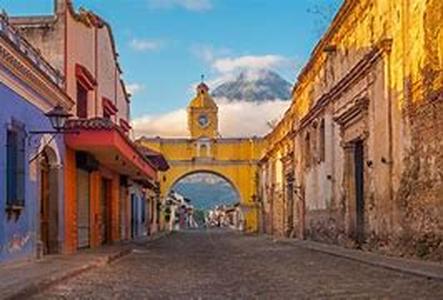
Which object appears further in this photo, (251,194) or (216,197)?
(216,197)

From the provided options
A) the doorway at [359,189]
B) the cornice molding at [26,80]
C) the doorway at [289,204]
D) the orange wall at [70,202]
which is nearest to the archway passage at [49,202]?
the orange wall at [70,202]

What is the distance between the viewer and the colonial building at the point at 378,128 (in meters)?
14.7

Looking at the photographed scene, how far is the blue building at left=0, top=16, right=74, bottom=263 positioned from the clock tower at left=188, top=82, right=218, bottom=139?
51.2m

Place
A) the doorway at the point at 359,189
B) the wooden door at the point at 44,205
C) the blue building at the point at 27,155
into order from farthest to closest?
1. the doorway at the point at 359,189
2. the wooden door at the point at 44,205
3. the blue building at the point at 27,155

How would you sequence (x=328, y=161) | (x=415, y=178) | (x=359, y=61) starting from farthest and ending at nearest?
(x=328, y=161) → (x=359, y=61) → (x=415, y=178)

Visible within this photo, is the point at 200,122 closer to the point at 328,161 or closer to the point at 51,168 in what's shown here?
the point at 328,161

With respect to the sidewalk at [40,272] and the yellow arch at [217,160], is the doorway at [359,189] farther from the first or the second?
the yellow arch at [217,160]

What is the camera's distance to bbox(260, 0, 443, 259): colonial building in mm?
14664

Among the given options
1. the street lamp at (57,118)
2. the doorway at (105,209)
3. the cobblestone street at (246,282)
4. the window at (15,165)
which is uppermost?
the street lamp at (57,118)

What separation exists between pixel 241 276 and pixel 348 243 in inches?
383

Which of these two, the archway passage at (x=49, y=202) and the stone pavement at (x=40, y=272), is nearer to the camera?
the stone pavement at (x=40, y=272)

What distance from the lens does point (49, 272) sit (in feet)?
41.4

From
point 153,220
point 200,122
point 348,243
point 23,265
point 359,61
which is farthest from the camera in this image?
point 200,122

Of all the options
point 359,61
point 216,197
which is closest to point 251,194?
point 359,61
